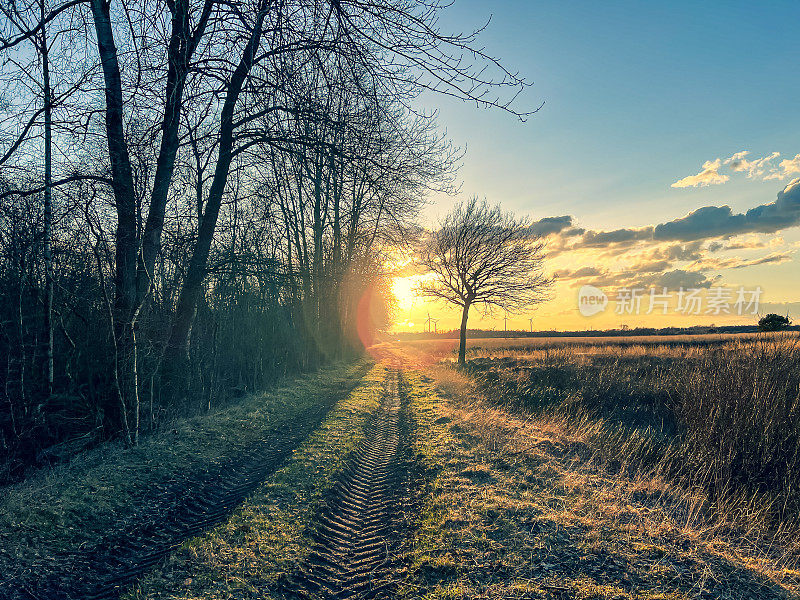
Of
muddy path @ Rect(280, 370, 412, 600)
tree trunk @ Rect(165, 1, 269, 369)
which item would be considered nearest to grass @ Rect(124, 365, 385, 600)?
muddy path @ Rect(280, 370, 412, 600)

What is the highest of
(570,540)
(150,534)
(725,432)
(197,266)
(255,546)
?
(197,266)

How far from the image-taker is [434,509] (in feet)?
15.7

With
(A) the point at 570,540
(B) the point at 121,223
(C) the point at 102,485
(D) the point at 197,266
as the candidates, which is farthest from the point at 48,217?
(A) the point at 570,540

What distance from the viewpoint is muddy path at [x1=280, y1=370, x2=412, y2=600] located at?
3.44 m

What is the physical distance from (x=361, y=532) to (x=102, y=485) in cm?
347

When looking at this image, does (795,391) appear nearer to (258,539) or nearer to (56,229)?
(258,539)

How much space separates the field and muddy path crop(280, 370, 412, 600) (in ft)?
0.08

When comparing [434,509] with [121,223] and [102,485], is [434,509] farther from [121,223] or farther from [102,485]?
[121,223]

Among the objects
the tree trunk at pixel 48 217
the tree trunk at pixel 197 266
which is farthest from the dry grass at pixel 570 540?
the tree trunk at pixel 48 217

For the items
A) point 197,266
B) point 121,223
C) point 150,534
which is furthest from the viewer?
point 197,266

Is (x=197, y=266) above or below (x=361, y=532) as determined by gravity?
above

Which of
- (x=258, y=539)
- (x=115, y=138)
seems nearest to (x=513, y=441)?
(x=258, y=539)

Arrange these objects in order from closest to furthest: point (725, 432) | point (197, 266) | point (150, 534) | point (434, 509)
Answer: point (150, 534), point (434, 509), point (725, 432), point (197, 266)

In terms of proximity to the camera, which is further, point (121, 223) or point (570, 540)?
point (121, 223)
